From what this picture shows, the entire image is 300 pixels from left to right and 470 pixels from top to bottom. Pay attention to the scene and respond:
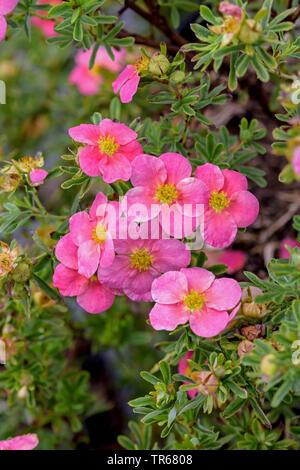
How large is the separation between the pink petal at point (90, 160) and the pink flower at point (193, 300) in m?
0.22

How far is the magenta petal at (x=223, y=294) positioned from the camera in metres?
0.89

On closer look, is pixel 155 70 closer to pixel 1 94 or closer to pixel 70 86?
pixel 1 94

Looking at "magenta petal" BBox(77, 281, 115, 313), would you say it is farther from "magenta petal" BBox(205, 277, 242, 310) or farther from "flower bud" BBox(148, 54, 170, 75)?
"flower bud" BBox(148, 54, 170, 75)

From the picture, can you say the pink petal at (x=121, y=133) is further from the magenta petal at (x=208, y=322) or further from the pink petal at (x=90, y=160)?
the magenta petal at (x=208, y=322)

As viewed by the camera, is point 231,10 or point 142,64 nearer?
point 231,10

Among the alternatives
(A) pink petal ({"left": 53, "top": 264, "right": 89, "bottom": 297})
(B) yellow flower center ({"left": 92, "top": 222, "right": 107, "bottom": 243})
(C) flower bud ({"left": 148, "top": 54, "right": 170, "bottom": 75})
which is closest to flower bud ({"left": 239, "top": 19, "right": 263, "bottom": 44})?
(C) flower bud ({"left": 148, "top": 54, "right": 170, "bottom": 75})

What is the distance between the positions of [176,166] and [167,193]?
51 mm

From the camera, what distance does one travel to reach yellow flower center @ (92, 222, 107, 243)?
91 centimetres

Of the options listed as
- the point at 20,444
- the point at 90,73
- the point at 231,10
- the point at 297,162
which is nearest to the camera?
the point at 297,162

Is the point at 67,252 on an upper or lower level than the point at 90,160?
lower

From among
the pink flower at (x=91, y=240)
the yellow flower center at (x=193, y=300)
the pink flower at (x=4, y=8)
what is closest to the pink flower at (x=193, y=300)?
the yellow flower center at (x=193, y=300)

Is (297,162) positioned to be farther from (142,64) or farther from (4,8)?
(4,8)

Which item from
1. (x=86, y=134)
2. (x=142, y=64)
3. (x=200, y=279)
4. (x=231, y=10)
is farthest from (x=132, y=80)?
(x=200, y=279)

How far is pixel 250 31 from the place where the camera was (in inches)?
31.7
